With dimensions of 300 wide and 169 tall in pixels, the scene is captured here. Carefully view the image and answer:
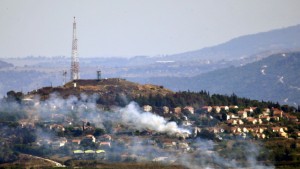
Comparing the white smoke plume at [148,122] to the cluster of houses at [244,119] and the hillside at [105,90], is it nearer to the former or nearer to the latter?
the cluster of houses at [244,119]

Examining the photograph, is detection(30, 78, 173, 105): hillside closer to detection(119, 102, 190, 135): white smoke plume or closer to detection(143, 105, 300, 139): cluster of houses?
detection(143, 105, 300, 139): cluster of houses

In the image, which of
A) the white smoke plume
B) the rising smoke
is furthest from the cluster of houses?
the rising smoke

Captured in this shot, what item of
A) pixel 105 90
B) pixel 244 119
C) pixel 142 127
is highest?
pixel 105 90

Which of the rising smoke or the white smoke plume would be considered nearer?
the rising smoke

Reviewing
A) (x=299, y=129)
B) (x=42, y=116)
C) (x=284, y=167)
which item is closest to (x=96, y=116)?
(x=42, y=116)

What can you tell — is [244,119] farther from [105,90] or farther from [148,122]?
[105,90]

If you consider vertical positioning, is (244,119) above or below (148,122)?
above

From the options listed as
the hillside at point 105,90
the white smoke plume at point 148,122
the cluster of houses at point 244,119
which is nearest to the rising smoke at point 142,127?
the white smoke plume at point 148,122

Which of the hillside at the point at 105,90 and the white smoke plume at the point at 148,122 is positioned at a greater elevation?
the hillside at the point at 105,90

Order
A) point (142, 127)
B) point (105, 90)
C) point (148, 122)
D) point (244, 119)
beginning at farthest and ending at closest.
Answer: point (105, 90), point (244, 119), point (148, 122), point (142, 127)

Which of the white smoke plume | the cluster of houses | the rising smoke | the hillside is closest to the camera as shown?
the rising smoke

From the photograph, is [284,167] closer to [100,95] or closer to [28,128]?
[28,128]

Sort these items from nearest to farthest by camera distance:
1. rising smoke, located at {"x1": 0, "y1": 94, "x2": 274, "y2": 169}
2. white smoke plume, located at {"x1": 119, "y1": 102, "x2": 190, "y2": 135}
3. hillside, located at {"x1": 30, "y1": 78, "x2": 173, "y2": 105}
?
1. rising smoke, located at {"x1": 0, "y1": 94, "x2": 274, "y2": 169}
2. white smoke plume, located at {"x1": 119, "y1": 102, "x2": 190, "y2": 135}
3. hillside, located at {"x1": 30, "y1": 78, "x2": 173, "y2": 105}

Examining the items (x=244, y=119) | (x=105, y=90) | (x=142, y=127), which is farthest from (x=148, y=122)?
(x=105, y=90)
